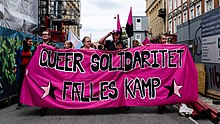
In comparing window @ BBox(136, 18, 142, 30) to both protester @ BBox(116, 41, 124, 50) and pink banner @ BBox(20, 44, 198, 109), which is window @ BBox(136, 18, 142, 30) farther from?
pink banner @ BBox(20, 44, 198, 109)

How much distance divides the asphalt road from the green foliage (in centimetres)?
115

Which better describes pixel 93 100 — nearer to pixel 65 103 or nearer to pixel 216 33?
pixel 65 103

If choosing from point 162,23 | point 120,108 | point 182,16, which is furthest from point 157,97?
point 162,23

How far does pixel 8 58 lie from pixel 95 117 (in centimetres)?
343

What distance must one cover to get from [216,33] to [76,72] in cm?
430

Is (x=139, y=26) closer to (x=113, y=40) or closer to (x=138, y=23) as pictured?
(x=138, y=23)

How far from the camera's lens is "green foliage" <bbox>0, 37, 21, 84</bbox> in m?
8.21

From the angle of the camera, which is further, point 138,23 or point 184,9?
point 138,23

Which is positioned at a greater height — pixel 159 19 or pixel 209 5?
pixel 159 19

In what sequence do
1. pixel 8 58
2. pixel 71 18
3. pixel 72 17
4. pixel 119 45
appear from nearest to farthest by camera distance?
pixel 119 45
pixel 8 58
pixel 71 18
pixel 72 17

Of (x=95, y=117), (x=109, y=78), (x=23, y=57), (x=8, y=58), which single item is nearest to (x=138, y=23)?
A: (x=8, y=58)

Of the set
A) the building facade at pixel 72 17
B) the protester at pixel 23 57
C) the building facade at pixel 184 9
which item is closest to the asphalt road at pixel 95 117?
the protester at pixel 23 57

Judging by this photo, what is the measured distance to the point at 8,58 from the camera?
8625 millimetres

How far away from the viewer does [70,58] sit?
721 cm
